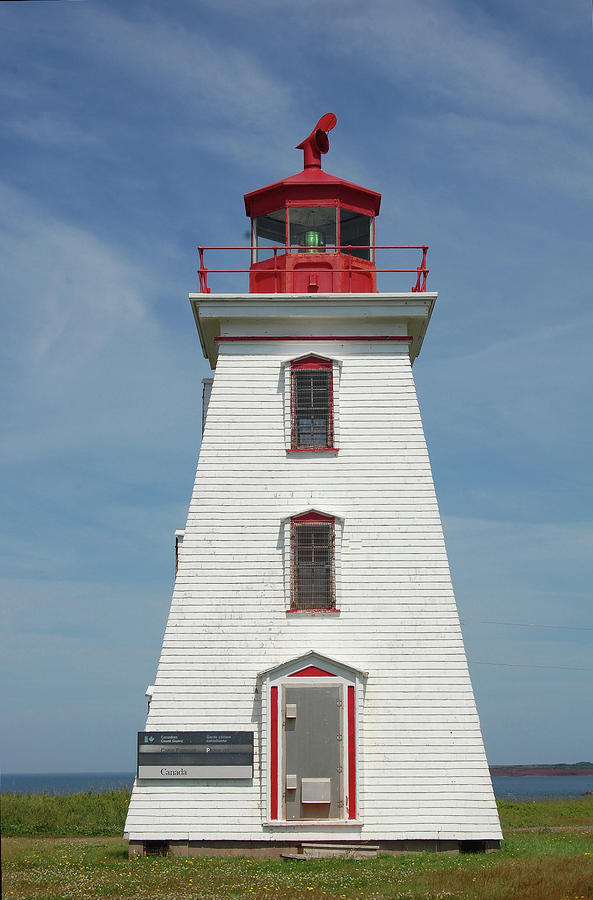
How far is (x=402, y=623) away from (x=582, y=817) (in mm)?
13150

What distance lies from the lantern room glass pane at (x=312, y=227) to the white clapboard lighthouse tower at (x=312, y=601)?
2.4 inches

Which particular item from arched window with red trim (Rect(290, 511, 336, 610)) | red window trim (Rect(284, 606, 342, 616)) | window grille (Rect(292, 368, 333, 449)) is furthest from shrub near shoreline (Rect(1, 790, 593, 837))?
window grille (Rect(292, 368, 333, 449))

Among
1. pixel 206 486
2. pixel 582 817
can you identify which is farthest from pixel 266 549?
pixel 582 817

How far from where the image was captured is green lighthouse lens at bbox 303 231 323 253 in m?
21.6

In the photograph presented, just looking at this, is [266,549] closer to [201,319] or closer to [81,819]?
[201,319]

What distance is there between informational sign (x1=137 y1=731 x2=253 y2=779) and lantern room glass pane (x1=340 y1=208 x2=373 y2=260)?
389 inches

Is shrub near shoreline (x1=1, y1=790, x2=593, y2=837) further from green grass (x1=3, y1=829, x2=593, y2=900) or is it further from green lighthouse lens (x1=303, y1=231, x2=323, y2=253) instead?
green lighthouse lens (x1=303, y1=231, x2=323, y2=253)

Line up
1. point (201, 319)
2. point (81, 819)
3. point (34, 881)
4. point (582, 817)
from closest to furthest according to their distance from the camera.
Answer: point (34, 881), point (201, 319), point (81, 819), point (582, 817)

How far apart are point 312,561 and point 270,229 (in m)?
7.14

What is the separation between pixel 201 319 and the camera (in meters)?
20.9

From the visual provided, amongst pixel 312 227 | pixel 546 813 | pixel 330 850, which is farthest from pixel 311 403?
pixel 546 813

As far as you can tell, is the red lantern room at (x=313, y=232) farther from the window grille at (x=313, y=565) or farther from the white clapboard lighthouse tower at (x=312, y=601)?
the window grille at (x=313, y=565)

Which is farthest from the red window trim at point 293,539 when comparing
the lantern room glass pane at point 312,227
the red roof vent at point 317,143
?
the red roof vent at point 317,143

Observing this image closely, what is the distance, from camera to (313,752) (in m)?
18.6
